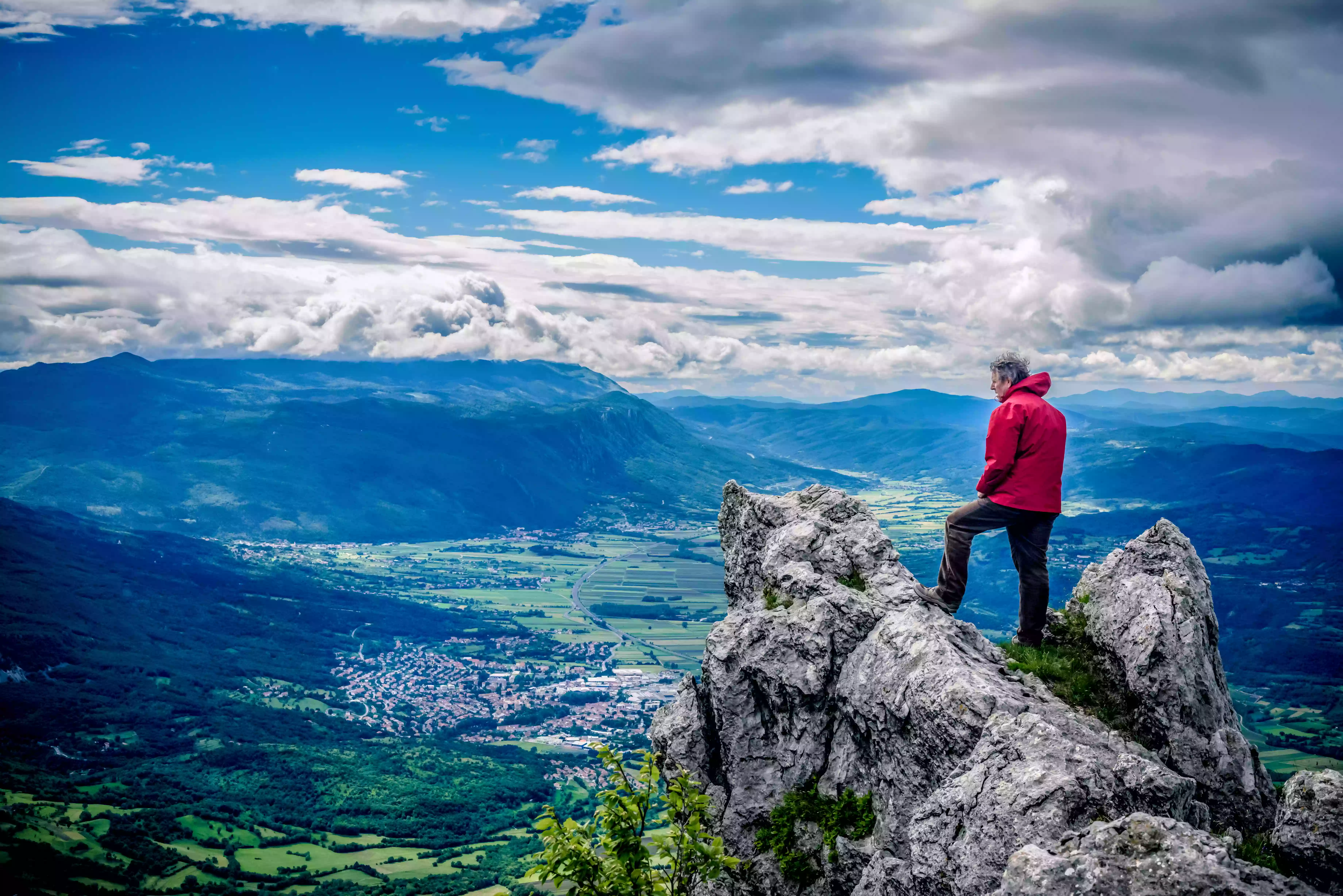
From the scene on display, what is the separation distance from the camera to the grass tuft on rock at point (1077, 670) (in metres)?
14.9

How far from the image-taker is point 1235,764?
1388 centimetres

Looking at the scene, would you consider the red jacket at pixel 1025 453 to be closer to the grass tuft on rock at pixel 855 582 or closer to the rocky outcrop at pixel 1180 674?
the rocky outcrop at pixel 1180 674

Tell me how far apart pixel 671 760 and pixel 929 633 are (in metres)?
7.11

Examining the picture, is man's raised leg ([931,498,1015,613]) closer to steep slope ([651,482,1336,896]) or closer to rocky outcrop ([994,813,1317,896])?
steep slope ([651,482,1336,896])

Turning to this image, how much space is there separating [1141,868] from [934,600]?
859 centimetres

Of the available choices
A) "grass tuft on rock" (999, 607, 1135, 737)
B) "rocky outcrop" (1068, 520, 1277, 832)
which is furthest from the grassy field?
"rocky outcrop" (1068, 520, 1277, 832)

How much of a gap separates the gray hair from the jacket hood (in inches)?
7.2

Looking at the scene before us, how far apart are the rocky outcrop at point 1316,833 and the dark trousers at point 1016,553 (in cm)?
530

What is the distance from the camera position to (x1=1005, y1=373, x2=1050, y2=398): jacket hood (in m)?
16.0

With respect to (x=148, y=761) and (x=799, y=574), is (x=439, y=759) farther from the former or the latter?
(x=799, y=574)

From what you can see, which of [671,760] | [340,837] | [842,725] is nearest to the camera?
[842,725]

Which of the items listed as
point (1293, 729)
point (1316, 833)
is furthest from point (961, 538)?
point (1293, 729)

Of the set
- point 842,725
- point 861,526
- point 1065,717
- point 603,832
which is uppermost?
point 861,526

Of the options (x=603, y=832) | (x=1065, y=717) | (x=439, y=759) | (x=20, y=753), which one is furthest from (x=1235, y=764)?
(x=20, y=753)
